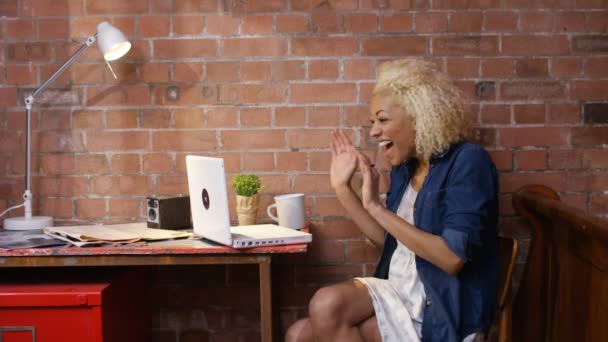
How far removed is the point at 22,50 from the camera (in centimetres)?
261

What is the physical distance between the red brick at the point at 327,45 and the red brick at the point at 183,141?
0.51 metres

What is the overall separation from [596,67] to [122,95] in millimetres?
1919

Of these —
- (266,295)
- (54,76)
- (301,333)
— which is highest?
(54,76)

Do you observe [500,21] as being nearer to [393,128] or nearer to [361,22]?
[361,22]

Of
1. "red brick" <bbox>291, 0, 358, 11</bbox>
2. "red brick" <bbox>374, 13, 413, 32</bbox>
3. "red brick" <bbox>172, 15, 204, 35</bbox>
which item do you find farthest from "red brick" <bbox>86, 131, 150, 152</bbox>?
"red brick" <bbox>374, 13, 413, 32</bbox>

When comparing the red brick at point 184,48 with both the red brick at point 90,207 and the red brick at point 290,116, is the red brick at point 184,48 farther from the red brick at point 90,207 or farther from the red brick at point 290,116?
the red brick at point 90,207

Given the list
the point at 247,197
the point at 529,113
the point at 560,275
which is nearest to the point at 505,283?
the point at 560,275

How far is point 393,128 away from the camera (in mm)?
2107

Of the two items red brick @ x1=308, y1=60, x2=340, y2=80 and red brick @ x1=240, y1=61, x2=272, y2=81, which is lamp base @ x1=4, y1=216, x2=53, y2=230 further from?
red brick @ x1=308, y1=60, x2=340, y2=80

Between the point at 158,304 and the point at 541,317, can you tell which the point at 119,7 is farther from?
the point at 541,317

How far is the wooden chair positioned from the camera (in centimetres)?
198

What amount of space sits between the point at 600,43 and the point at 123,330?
213 cm

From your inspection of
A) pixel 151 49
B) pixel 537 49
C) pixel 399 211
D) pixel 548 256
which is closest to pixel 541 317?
pixel 548 256

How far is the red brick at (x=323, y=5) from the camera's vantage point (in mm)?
2539
